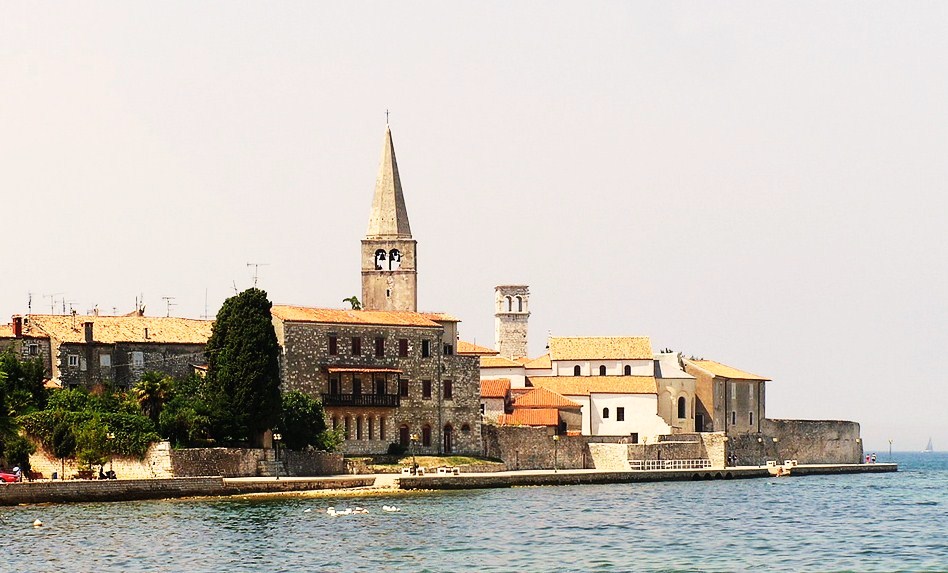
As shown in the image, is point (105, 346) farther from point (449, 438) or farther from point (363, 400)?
point (449, 438)

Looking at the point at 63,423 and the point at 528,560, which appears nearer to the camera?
the point at 528,560

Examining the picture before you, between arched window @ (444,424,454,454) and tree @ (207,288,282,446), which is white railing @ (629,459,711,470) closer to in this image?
arched window @ (444,424,454,454)

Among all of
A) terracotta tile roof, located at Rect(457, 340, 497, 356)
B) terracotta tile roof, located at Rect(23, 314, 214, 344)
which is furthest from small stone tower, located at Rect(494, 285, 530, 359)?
terracotta tile roof, located at Rect(23, 314, 214, 344)

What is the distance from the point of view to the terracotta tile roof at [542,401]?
300ft

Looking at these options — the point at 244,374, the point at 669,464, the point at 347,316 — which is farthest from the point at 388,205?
the point at 244,374

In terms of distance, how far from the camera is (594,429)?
94000 mm

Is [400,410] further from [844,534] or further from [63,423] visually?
[844,534]

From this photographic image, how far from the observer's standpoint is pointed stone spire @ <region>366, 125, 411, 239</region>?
96.0m

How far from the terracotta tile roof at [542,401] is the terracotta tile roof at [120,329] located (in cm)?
Answer: 1841

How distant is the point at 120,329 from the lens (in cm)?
7769

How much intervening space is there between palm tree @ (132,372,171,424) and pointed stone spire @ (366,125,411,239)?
81.9ft

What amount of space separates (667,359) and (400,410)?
2097 centimetres

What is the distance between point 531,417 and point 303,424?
17.0 metres

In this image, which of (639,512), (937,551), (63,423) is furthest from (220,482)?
(937,551)
